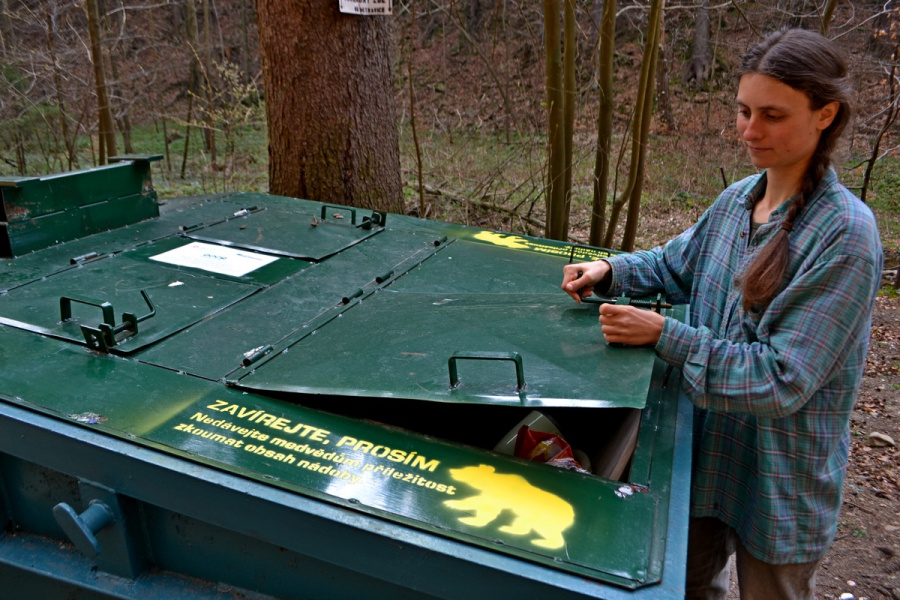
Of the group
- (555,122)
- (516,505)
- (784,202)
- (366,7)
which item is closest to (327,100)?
(366,7)

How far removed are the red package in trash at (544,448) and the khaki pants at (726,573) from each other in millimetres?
458

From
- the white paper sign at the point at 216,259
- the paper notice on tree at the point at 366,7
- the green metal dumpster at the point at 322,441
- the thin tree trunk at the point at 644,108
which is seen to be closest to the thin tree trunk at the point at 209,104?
the paper notice on tree at the point at 366,7

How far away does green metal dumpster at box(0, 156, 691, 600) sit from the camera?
138 centimetres

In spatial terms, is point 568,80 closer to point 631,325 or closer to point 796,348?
point 631,325

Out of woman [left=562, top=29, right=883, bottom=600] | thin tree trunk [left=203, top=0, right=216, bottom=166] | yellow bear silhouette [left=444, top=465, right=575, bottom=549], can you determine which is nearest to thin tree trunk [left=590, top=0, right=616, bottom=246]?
woman [left=562, top=29, right=883, bottom=600]

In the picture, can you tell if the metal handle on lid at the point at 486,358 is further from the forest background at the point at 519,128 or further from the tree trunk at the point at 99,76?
the tree trunk at the point at 99,76

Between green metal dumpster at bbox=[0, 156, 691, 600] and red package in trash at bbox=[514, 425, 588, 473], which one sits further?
red package in trash at bbox=[514, 425, 588, 473]

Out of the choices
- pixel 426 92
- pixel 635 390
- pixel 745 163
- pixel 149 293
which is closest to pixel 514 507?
pixel 635 390

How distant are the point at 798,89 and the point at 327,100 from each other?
9.78ft

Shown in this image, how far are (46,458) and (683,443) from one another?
1.52 meters

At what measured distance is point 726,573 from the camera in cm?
210

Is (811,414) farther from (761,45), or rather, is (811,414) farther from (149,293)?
(149,293)

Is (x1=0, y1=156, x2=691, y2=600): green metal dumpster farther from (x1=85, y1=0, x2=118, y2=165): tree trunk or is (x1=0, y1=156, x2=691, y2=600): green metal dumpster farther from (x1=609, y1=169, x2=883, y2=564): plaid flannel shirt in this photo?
(x1=85, y1=0, x2=118, y2=165): tree trunk

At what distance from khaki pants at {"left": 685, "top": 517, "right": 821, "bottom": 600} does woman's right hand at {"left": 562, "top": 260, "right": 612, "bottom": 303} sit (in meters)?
0.68
